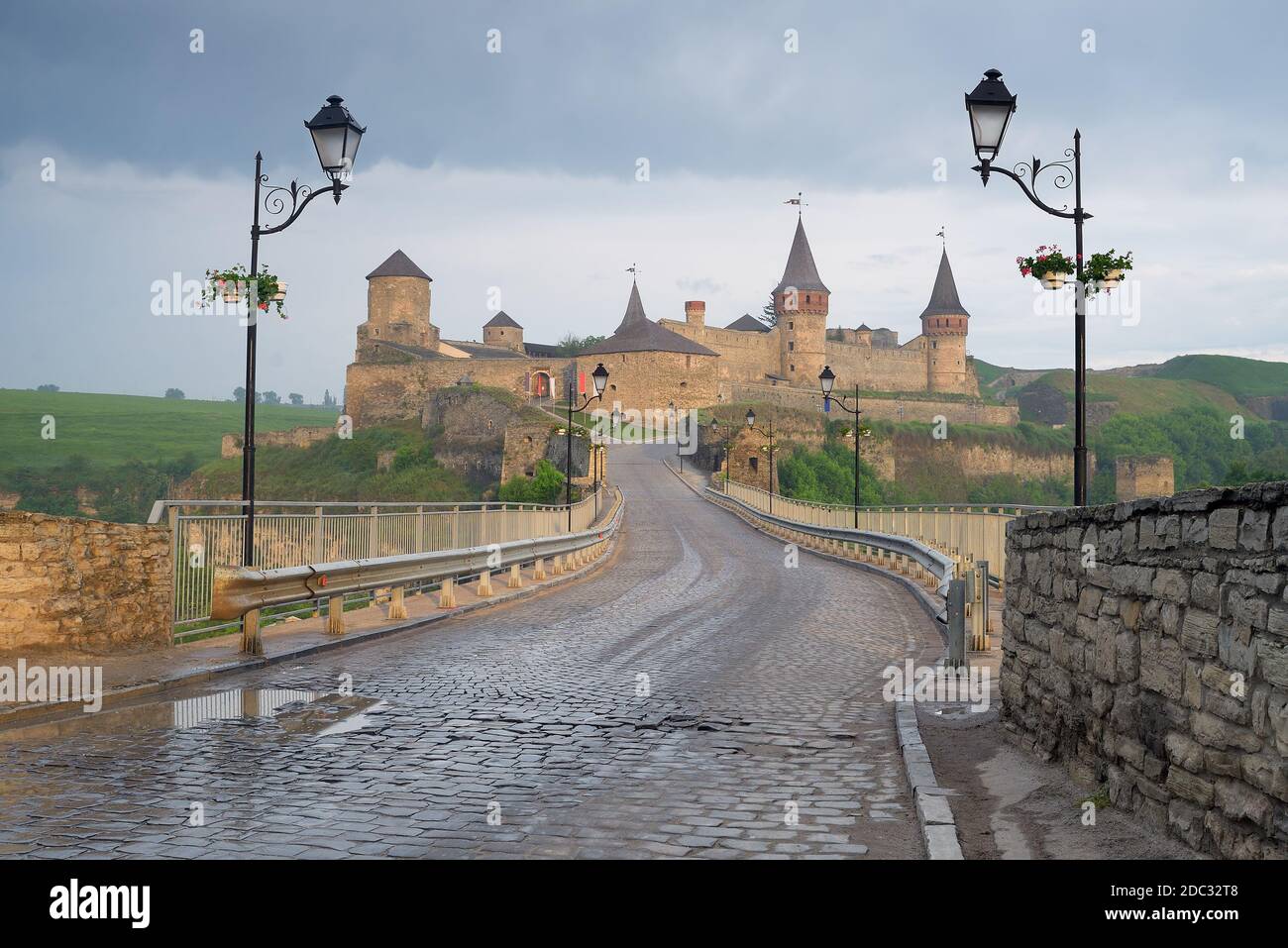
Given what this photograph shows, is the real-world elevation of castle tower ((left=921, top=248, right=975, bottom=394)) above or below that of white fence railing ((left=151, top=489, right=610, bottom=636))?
above

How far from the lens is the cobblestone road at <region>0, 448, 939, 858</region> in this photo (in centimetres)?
543

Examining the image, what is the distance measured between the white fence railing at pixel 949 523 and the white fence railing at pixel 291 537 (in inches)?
312

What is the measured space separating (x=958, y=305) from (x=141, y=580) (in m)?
125

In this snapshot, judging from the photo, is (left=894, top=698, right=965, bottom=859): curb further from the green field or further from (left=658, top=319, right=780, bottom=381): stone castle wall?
the green field

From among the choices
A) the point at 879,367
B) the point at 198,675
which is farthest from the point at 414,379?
the point at 198,675

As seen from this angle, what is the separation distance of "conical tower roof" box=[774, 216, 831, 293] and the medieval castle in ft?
0.33

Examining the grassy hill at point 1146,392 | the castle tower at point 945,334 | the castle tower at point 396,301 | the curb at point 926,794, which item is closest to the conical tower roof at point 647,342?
the castle tower at point 396,301

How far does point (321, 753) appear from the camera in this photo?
7.27 m

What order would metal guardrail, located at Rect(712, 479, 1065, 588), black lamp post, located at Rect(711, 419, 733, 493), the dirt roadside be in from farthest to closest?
black lamp post, located at Rect(711, 419, 733, 493)
metal guardrail, located at Rect(712, 479, 1065, 588)
the dirt roadside

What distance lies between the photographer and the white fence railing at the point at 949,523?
1820 centimetres

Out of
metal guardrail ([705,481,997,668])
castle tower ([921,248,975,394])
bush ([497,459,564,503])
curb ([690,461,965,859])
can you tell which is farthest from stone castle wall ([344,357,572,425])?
curb ([690,461,965,859])

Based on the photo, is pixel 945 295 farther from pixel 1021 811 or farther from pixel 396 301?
pixel 1021 811

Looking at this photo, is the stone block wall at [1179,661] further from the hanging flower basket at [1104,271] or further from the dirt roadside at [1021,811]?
the hanging flower basket at [1104,271]

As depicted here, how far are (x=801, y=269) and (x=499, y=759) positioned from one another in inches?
A: 4603
